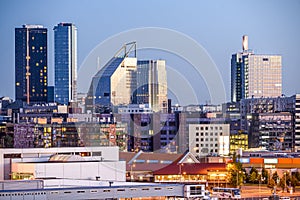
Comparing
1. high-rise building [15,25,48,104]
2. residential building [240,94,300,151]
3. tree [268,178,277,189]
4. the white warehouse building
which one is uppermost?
high-rise building [15,25,48,104]

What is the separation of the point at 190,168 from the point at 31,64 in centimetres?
5263

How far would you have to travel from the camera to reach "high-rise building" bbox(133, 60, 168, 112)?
46.6m

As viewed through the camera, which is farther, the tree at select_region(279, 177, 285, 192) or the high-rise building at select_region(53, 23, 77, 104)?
the high-rise building at select_region(53, 23, 77, 104)

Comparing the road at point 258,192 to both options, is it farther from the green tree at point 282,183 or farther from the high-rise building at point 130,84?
the high-rise building at point 130,84

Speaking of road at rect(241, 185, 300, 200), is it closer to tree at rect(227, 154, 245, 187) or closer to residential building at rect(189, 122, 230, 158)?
tree at rect(227, 154, 245, 187)

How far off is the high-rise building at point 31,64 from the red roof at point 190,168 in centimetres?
4814

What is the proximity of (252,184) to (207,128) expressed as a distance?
1772 cm

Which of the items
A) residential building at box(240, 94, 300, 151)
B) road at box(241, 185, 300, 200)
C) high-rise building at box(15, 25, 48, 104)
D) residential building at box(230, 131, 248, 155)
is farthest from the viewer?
high-rise building at box(15, 25, 48, 104)

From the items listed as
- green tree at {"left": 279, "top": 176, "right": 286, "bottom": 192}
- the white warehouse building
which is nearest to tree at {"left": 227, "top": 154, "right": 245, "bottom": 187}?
green tree at {"left": 279, "top": 176, "right": 286, "bottom": 192}

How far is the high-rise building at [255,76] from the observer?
68375mm

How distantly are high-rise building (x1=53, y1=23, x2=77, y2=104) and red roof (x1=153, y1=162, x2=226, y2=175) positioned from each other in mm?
43332

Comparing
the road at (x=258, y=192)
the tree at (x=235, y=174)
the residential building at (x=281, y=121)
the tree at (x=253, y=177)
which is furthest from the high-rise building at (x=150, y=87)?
the road at (x=258, y=192)

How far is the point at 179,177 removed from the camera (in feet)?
84.1

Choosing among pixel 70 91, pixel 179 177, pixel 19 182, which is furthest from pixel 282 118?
pixel 19 182
